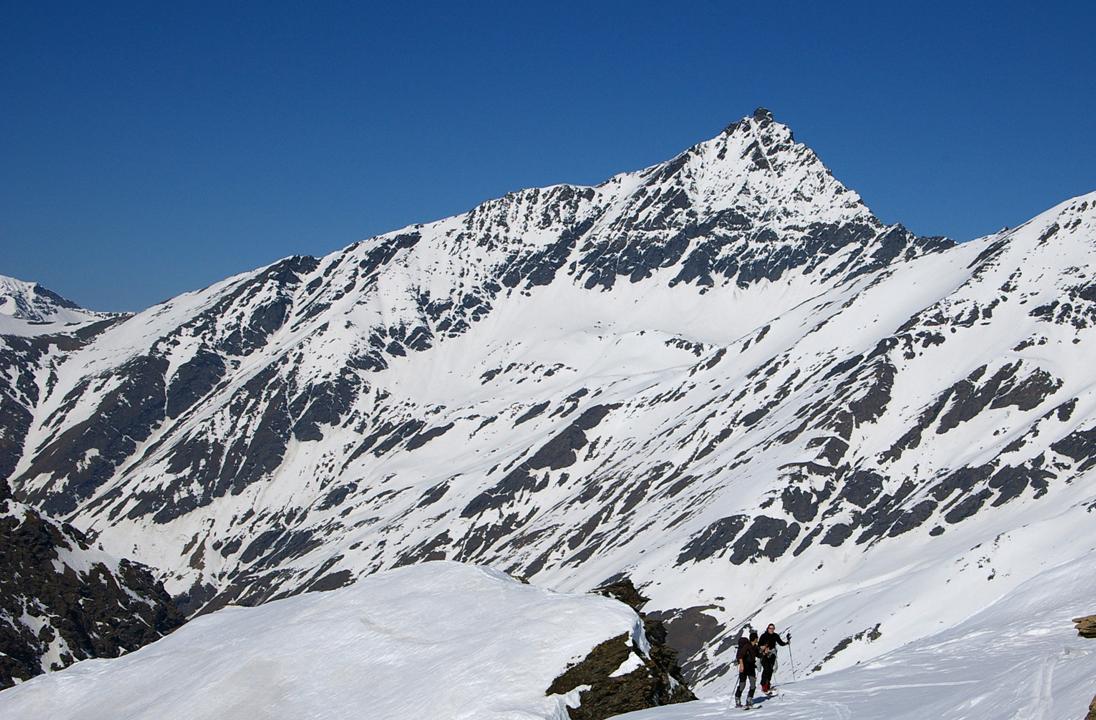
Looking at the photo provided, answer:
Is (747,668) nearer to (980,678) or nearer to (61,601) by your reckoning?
(980,678)

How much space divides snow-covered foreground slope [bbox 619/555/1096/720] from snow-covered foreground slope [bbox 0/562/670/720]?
7.43 m

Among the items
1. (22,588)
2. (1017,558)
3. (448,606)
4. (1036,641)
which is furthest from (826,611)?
(1036,641)

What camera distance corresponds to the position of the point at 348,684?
142 ft

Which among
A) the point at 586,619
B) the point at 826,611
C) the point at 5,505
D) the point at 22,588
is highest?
the point at 5,505

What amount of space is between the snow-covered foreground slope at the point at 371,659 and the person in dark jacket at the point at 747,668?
8.16 metres

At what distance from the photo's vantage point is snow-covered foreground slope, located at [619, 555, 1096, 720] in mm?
24422

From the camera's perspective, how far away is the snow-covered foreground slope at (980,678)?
24422 millimetres

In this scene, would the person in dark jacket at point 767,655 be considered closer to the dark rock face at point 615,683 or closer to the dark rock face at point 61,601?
the dark rock face at point 615,683

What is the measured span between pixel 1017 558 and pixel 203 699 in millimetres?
135151

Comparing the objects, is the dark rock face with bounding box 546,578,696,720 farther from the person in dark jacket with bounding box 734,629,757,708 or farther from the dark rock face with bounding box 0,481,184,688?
the dark rock face with bounding box 0,481,184,688

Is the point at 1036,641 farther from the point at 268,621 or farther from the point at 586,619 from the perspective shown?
the point at 268,621

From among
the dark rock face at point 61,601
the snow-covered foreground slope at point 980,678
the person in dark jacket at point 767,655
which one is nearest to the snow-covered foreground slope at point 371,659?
the snow-covered foreground slope at point 980,678

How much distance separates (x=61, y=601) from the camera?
421ft

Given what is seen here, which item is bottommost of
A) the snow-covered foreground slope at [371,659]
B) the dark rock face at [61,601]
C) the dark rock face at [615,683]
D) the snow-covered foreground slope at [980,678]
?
the snow-covered foreground slope at [980,678]
